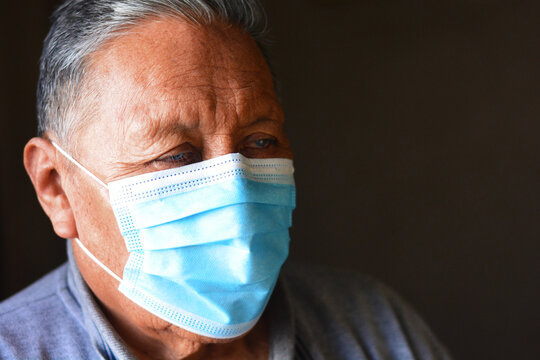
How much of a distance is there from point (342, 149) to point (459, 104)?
1.83 ft

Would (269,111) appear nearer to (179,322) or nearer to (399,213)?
(179,322)

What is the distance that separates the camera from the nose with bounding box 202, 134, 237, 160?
143cm

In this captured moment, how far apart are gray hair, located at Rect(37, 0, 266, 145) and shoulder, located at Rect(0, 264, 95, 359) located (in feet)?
1.32

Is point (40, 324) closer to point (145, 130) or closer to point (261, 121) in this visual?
point (145, 130)

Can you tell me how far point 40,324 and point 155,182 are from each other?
1.50 ft

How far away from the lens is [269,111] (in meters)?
1.55

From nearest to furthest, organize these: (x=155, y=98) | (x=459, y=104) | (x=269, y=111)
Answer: (x=155, y=98)
(x=269, y=111)
(x=459, y=104)

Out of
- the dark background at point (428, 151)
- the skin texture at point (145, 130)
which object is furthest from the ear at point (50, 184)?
the dark background at point (428, 151)

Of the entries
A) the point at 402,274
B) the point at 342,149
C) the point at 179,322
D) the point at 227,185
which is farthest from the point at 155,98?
the point at 402,274

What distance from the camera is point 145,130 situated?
1389 millimetres

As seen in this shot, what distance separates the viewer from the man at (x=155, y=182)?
54.7 inches

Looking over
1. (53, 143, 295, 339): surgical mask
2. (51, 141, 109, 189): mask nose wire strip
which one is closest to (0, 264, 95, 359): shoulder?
(53, 143, 295, 339): surgical mask

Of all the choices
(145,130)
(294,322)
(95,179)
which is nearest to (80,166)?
(95,179)

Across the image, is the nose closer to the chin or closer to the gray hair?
the gray hair
